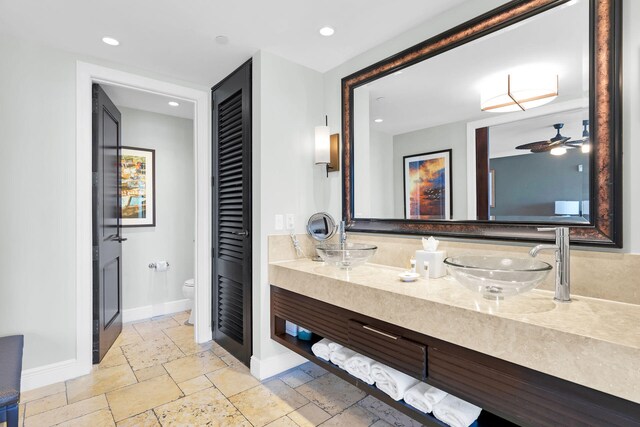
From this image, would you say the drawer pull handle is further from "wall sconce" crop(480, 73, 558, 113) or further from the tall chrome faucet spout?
"wall sconce" crop(480, 73, 558, 113)

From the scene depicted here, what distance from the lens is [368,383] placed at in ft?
5.87

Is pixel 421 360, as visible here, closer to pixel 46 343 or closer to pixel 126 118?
pixel 46 343

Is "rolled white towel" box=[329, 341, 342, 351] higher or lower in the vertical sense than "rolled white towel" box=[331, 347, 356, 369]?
higher

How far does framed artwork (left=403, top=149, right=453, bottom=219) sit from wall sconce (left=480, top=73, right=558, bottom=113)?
0.36m

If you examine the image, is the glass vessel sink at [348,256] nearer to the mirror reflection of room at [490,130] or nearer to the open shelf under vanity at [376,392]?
the mirror reflection of room at [490,130]

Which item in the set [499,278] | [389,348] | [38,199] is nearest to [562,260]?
[499,278]

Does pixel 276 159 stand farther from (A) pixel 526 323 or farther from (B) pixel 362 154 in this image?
(A) pixel 526 323

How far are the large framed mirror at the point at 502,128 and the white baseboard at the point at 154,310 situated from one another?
8.96 ft

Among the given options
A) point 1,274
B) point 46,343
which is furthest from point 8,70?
point 46,343

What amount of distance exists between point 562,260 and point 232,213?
7.52 feet

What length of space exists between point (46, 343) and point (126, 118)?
2.34m

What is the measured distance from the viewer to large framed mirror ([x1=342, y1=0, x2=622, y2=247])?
1425 mm

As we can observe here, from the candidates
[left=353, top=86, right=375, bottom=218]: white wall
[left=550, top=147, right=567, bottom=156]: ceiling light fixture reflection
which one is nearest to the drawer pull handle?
[left=353, top=86, right=375, bottom=218]: white wall

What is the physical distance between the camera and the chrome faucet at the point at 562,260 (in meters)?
1.39
